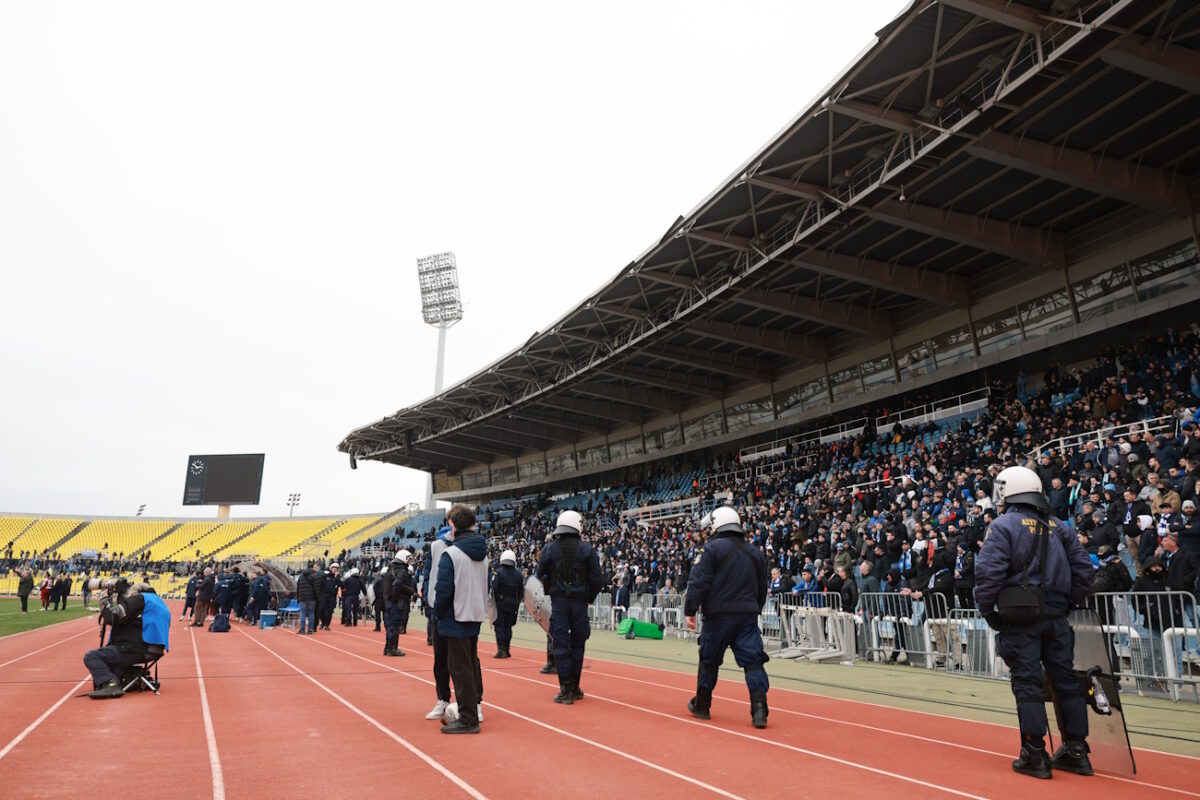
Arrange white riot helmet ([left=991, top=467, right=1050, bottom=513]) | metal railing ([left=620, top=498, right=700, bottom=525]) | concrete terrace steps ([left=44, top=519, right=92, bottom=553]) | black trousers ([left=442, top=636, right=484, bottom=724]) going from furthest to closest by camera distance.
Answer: concrete terrace steps ([left=44, top=519, right=92, bottom=553]) → metal railing ([left=620, top=498, right=700, bottom=525]) → black trousers ([left=442, top=636, right=484, bottom=724]) → white riot helmet ([left=991, top=467, right=1050, bottom=513])

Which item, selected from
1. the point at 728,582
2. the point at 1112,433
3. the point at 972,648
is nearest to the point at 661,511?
the point at 1112,433

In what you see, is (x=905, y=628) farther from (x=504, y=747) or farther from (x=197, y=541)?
(x=197, y=541)

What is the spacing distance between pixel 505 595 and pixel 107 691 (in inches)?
214

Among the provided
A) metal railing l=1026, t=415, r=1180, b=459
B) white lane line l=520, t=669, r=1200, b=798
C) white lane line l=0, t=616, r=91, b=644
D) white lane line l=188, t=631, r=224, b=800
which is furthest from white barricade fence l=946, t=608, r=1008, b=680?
white lane line l=0, t=616, r=91, b=644

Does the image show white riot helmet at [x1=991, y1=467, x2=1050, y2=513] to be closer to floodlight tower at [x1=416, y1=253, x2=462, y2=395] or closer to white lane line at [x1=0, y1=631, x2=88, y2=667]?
white lane line at [x1=0, y1=631, x2=88, y2=667]

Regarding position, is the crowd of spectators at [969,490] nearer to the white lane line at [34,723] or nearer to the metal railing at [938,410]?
the metal railing at [938,410]

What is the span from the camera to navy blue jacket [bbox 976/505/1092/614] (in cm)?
499

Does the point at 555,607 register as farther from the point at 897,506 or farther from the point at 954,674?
the point at 897,506

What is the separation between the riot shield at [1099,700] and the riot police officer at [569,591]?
13.7 feet

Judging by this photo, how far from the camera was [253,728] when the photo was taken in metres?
6.22

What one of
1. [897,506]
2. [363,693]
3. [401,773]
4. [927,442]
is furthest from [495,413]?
[401,773]

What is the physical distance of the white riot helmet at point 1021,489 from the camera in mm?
5230

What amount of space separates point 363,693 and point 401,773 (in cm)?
403

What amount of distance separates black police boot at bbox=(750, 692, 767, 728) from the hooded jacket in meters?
2.32
